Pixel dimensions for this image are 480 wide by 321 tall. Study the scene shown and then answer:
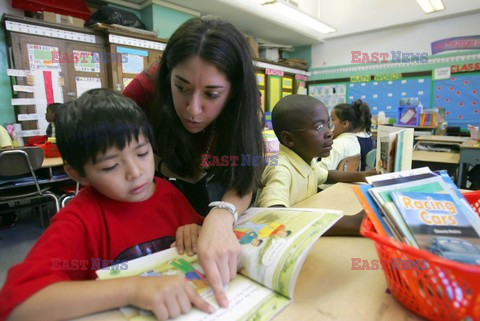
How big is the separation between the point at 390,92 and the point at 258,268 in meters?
5.96

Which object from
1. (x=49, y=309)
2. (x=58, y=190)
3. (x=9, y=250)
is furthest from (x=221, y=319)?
(x=58, y=190)

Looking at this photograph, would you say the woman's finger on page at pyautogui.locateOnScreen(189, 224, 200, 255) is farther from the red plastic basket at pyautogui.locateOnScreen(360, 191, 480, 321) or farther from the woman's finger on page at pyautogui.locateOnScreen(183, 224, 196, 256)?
the red plastic basket at pyautogui.locateOnScreen(360, 191, 480, 321)

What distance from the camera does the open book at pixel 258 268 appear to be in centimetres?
45

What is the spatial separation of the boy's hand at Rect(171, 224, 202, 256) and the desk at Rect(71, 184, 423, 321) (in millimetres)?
179

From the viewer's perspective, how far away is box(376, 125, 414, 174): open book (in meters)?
1.17

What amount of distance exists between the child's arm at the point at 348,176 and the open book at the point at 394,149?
13cm

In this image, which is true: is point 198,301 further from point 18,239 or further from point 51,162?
point 18,239

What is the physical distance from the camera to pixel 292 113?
130cm

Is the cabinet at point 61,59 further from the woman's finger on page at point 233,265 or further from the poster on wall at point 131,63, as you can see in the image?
the woman's finger on page at point 233,265

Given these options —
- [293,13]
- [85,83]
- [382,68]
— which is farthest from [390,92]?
[85,83]

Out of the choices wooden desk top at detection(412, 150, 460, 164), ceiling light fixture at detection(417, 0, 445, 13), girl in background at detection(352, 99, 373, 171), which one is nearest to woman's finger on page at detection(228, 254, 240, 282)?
girl in background at detection(352, 99, 373, 171)

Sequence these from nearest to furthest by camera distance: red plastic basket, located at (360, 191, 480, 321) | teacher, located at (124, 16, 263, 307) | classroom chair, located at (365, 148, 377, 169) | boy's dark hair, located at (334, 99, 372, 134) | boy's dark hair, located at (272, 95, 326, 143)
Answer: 1. red plastic basket, located at (360, 191, 480, 321)
2. teacher, located at (124, 16, 263, 307)
3. boy's dark hair, located at (272, 95, 326, 143)
4. classroom chair, located at (365, 148, 377, 169)
5. boy's dark hair, located at (334, 99, 372, 134)

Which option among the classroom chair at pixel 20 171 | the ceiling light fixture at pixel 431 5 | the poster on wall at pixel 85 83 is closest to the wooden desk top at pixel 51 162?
the classroom chair at pixel 20 171

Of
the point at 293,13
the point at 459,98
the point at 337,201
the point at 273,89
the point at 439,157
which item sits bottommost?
the point at 439,157
